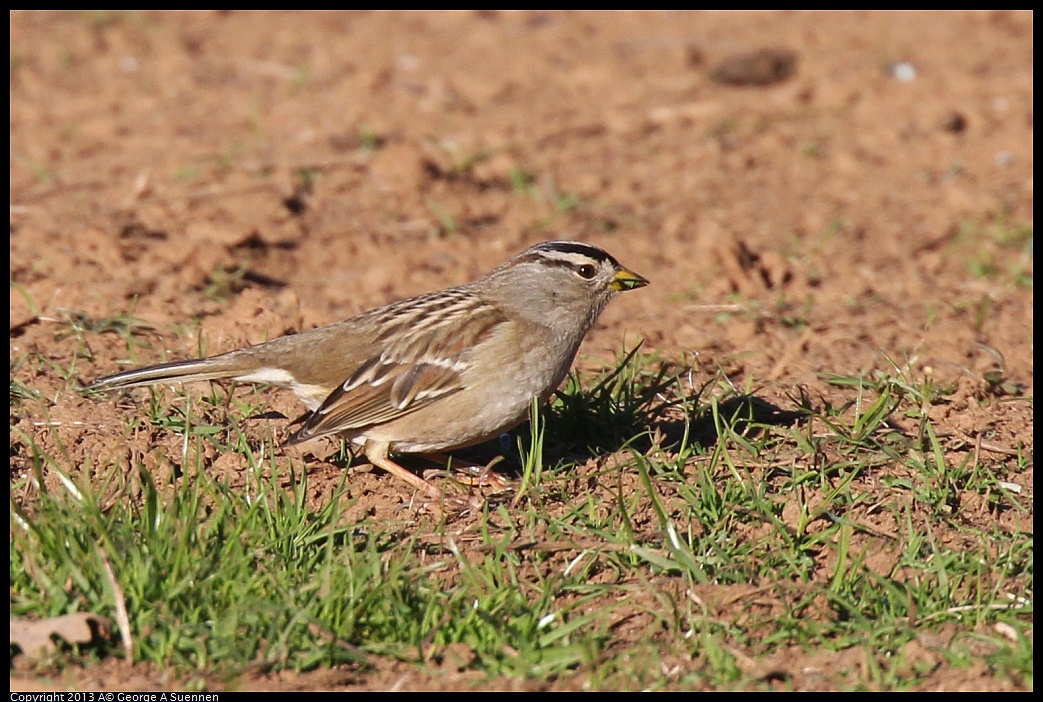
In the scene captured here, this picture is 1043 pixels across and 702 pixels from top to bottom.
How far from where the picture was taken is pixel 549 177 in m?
9.84

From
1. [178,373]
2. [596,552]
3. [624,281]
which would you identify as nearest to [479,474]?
[596,552]

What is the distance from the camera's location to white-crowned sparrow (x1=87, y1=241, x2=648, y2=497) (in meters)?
5.71

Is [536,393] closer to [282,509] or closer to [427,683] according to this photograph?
[282,509]

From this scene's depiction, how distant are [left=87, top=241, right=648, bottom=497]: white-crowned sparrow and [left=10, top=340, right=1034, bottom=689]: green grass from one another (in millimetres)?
257

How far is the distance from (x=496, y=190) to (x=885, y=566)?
509 cm

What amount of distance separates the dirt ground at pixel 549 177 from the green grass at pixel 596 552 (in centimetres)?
33

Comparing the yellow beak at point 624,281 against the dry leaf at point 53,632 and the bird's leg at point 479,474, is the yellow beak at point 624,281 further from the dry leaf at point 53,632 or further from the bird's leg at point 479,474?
the dry leaf at point 53,632

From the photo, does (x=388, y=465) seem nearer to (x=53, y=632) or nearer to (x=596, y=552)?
(x=596, y=552)

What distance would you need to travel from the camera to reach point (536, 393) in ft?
18.7

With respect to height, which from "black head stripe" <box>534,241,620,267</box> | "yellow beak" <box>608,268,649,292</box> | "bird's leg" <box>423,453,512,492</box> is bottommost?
"bird's leg" <box>423,453,512,492</box>

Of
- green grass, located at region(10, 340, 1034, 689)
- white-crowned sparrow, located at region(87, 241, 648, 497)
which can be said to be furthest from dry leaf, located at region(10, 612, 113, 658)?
white-crowned sparrow, located at region(87, 241, 648, 497)

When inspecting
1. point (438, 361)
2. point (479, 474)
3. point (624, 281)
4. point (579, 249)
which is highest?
point (579, 249)

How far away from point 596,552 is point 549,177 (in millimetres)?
5116

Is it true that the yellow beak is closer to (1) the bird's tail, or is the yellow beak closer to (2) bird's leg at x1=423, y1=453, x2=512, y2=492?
(2) bird's leg at x1=423, y1=453, x2=512, y2=492
